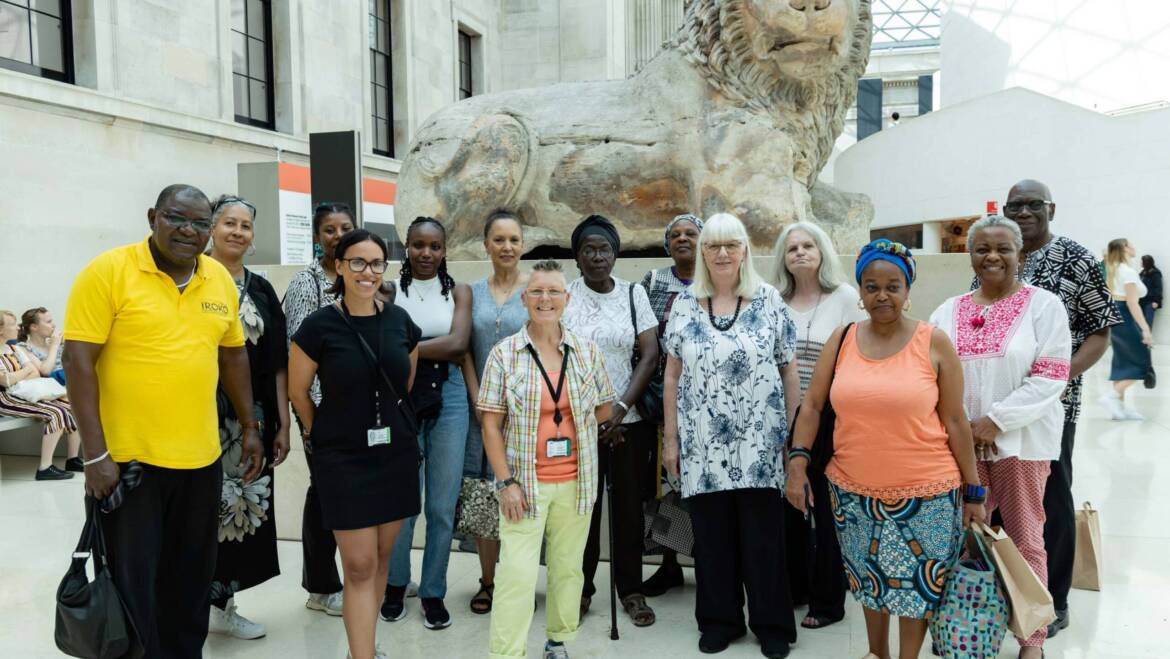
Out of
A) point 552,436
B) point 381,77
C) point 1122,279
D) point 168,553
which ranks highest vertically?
point 381,77

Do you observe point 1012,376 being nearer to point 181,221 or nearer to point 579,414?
point 579,414

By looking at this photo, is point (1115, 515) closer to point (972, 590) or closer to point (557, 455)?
point (972, 590)

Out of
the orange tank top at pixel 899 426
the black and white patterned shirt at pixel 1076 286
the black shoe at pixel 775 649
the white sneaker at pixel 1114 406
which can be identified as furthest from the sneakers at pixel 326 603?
the white sneaker at pixel 1114 406

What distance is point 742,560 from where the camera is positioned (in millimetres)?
3488

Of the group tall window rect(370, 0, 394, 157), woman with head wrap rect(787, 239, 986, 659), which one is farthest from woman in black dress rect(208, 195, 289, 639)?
tall window rect(370, 0, 394, 157)

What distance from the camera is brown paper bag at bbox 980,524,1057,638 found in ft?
8.77

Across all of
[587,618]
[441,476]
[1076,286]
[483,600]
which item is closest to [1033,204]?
[1076,286]

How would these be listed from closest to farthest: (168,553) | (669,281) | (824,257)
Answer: (168,553), (824,257), (669,281)

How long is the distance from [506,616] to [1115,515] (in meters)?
4.49

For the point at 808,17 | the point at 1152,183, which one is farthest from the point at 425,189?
the point at 1152,183

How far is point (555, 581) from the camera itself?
327cm

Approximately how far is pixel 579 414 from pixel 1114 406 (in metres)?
8.14

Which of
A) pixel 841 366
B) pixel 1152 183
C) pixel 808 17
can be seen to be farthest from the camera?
pixel 1152 183

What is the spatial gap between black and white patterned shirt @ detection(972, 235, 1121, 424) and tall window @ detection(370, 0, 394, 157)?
15144mm
